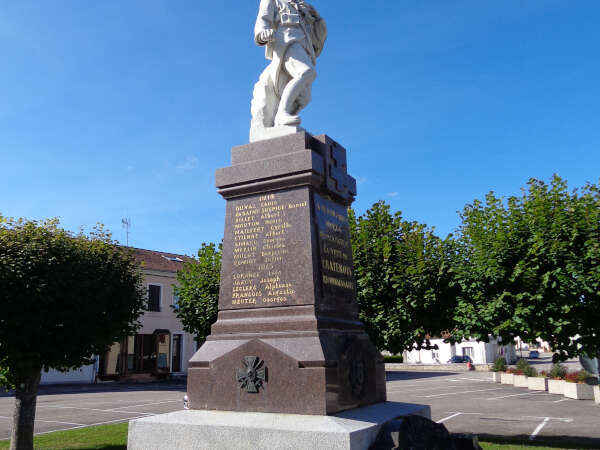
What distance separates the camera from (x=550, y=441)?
12086 millimetres

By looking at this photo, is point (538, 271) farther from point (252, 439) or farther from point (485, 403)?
point (485, 403)

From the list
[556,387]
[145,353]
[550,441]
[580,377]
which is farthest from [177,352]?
[550,441]

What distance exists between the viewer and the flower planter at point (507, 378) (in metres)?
32.0

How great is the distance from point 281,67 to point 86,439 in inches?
406

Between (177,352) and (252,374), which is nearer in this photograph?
(252,374)

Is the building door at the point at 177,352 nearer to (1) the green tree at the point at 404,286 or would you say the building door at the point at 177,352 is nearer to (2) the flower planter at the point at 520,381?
(2) the flower planter at the point at 520,381

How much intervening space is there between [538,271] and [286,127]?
717cm

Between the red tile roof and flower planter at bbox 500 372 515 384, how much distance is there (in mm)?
23148

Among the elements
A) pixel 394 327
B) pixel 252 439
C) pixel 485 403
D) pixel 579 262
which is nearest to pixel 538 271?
pixel 579 262

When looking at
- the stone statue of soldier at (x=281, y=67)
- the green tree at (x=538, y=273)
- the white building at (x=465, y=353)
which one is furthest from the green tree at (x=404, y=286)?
the white building at (x=465, y=353)

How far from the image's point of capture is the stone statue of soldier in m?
7.71

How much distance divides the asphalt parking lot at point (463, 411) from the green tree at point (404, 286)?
3.39m

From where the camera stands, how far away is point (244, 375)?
19.8ft

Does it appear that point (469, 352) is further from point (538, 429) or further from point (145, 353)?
point (538, 429)
